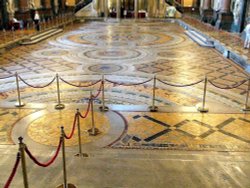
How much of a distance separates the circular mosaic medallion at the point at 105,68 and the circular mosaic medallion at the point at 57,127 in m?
3.78

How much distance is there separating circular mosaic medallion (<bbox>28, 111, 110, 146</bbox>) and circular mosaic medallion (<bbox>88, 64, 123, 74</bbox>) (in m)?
3.78

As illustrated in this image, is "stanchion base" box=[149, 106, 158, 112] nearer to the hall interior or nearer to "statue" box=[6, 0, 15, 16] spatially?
the hall interior

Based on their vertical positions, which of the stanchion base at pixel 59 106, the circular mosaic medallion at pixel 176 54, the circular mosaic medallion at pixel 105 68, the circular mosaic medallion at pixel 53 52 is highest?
the circular mosaic medallion at pixel 53 52

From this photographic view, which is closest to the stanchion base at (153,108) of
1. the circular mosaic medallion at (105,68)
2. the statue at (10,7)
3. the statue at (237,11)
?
the circular mosaic medallion at (105,68)

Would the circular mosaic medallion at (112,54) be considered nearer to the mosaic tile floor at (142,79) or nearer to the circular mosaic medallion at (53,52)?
the mosaic tile floor at (142,79)

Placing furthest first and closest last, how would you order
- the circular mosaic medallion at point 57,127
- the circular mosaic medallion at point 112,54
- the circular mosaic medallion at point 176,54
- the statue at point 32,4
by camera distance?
the statue at point 32,4 < the circular mosaic medallion at point 176,54 < the circular mosaic medallion at point 112,54 < the circular mosaic medallion at point 57,127

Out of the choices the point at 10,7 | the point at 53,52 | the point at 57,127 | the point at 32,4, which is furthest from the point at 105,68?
the point at 32,4

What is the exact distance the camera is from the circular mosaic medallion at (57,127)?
5090 millimetres

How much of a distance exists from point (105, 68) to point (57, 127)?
16.0ft

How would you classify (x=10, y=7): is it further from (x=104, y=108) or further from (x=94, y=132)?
(x=94, y=132)

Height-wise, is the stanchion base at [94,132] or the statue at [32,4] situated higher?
the statue at [32,4]

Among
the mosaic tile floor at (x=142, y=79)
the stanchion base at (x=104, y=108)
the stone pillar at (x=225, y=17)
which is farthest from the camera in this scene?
the stone pillar at (x=225, y=17)

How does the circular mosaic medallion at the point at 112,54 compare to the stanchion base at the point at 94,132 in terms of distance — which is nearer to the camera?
the stanchion base at the point at 94,132

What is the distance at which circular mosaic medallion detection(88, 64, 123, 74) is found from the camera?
32.2 feet
